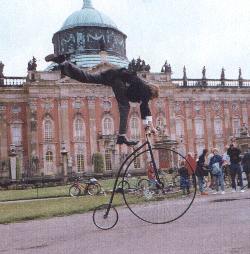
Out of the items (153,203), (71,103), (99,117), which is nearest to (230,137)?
(99,117)

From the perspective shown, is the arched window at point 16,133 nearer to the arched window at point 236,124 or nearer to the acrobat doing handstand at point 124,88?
the arched window at point 236,124

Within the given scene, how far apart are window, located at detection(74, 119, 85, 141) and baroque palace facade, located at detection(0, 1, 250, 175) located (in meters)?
0.11

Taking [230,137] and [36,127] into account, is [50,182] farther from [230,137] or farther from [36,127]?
[230,137]

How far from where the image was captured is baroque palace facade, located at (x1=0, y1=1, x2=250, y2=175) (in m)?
38.0

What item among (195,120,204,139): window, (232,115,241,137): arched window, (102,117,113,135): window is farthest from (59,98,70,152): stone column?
(232,115,241,137): arched window

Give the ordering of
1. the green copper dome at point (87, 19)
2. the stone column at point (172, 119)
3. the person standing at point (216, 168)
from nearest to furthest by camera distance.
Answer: the person standing at point (216, 168) < the stone column at point (172, 119) < the green copper dome at point (87, 19)

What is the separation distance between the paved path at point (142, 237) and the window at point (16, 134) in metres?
32.1

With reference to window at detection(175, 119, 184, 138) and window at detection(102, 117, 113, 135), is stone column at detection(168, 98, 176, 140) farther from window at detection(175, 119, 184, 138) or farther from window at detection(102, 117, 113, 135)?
window at detection(102, 117, 113, 135)

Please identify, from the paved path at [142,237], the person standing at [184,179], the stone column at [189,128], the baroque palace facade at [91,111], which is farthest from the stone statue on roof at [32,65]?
the person standing at [184,179]

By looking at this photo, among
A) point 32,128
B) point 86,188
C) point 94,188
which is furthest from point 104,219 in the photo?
point 32,128

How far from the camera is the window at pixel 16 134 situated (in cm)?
3816

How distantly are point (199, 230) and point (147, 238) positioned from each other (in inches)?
34.9

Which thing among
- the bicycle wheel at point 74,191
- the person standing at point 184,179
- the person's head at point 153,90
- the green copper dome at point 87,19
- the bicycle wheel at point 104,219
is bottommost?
the bicycle wheel at point 74,191

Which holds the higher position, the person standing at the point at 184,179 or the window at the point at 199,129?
the window at the point at 199,129
